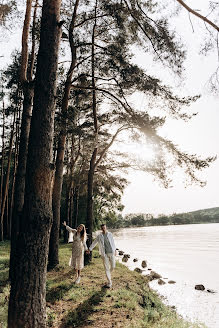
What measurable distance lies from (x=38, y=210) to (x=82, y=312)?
9.24 ft

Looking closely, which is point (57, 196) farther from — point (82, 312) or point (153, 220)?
point (153, 220)

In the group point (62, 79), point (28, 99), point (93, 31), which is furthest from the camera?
point (62, 79)

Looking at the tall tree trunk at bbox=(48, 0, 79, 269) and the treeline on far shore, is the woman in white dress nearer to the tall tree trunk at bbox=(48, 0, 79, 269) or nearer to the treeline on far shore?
the tall tree trunk at bbox=(48, 0, 79, 269)

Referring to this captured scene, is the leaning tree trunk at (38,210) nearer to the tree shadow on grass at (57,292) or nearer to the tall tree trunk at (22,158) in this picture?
the tree shadow on grass at (57,292)

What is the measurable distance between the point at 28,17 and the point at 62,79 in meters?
3.78

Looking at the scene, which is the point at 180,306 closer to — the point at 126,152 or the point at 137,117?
the point at 137,117

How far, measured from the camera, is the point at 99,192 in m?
15.0

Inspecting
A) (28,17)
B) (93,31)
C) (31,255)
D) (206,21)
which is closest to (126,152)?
(93,31)

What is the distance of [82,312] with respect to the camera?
480cm

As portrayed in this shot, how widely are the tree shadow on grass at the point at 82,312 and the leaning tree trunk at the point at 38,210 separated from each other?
144cm

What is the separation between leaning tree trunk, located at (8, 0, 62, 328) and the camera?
121 inches

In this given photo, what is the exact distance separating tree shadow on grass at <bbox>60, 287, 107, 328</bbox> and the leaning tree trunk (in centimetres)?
144

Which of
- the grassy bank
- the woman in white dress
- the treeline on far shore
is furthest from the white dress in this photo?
the treeline on far shore

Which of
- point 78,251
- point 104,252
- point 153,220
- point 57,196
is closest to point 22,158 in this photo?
point 57,196
